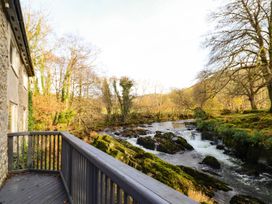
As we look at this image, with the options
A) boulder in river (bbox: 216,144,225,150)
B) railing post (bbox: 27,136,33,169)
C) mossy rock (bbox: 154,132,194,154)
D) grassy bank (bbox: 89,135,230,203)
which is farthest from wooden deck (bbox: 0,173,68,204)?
boulder in river (bbox: 216,144,225,150)

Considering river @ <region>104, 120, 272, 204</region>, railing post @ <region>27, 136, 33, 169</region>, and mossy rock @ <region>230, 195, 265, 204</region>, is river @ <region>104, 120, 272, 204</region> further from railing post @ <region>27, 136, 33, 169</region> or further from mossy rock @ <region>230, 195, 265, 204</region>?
railing post @ <region>27, 136, 33, 169</region>

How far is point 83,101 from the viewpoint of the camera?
1675 cm

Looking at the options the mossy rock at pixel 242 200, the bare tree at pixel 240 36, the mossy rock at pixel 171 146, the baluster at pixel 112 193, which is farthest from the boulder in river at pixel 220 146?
the baluster at pixel 112 193

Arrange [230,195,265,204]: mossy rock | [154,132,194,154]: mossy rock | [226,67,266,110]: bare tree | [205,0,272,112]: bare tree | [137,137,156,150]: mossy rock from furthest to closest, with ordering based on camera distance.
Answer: [137,137,156,150]: mossy rock → [154,132,194,154]: mossy rock → [205,0,272,112]: bare tree → [226,67,266,110]: bare tree → [230,195,265,204]: mossy rock

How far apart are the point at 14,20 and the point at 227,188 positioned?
9.39m

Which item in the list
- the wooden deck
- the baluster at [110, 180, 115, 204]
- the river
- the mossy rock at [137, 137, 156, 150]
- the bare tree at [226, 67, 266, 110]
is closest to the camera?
the baluster at [110, 180, 115, 204]

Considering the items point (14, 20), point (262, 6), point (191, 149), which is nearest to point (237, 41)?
point (262, 6)

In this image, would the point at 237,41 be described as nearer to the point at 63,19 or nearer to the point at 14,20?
the point at 14,20

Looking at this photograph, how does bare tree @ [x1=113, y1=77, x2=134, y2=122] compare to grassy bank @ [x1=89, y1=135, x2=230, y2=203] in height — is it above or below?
above

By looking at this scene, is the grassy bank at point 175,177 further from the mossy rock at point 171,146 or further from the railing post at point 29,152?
the mossy rock at point 171,146

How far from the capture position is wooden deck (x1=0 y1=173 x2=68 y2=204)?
3.47 meters

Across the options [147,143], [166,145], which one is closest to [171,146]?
[166,145]

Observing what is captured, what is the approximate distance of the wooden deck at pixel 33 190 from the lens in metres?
3.47

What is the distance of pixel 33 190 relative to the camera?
3.90m
